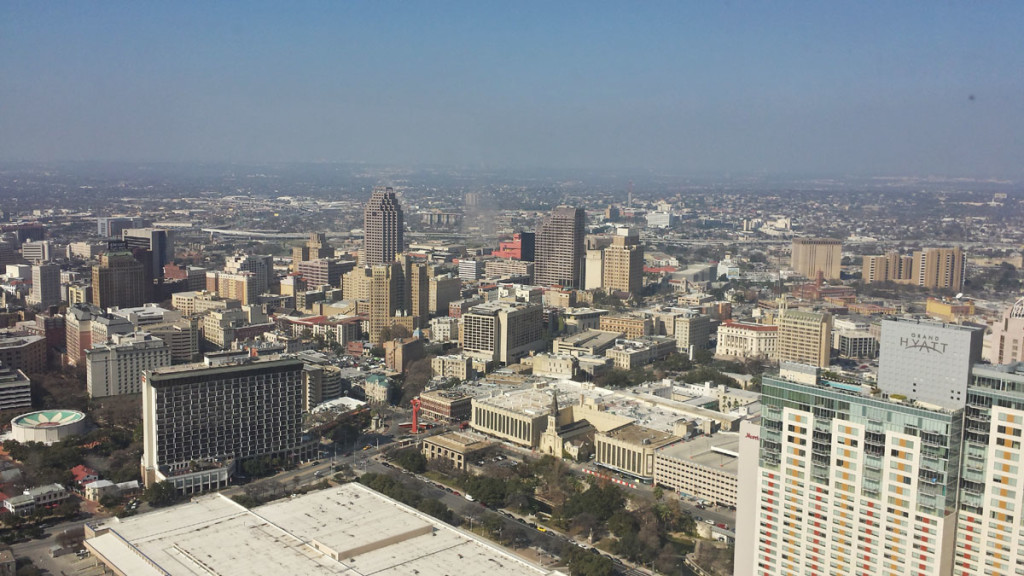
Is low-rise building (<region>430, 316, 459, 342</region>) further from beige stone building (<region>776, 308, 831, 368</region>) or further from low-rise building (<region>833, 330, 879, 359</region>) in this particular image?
low-rise building (<region>833, 330, 879, 359</region>)

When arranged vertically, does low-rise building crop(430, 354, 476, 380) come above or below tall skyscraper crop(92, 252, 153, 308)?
below

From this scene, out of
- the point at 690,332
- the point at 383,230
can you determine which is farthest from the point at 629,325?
the point at 383,230

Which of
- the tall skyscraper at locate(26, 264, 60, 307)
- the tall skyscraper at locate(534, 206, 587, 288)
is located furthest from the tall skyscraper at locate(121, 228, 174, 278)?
the tall skyscraper at locate(534, 206, 587, 288)

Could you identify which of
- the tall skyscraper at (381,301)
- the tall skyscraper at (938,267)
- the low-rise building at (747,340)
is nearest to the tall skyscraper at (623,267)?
the low-rise building at (747,340)

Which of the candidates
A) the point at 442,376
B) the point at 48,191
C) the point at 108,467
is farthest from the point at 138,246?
the point at 48,191

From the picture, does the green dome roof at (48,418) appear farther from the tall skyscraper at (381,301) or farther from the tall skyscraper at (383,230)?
the tall skyscraper at (383,230)

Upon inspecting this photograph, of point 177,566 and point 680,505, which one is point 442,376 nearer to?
point 680,505
